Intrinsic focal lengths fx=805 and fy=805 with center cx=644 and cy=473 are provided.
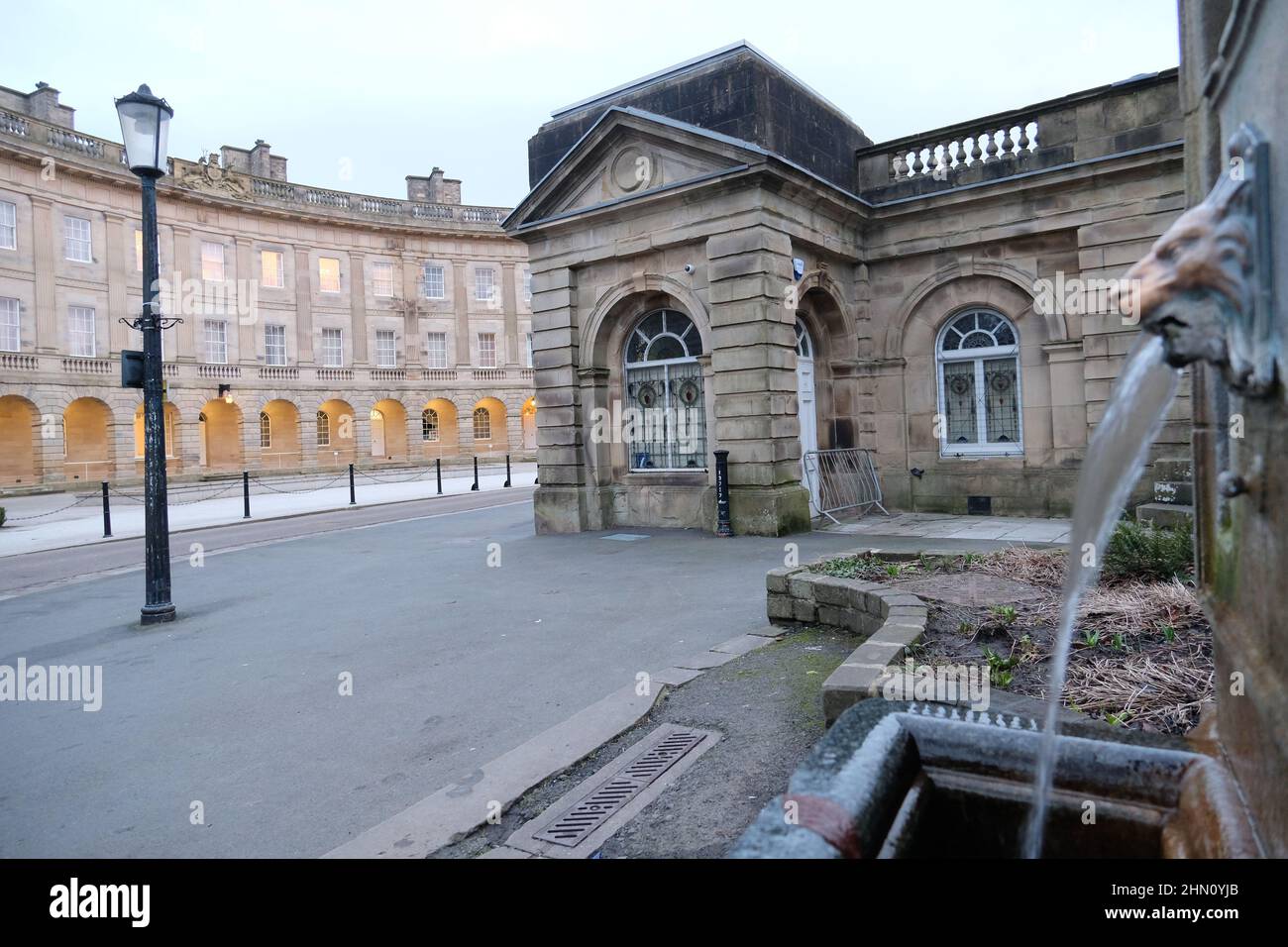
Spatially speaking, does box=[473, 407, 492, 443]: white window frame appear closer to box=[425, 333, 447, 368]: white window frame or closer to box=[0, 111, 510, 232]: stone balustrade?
box=[425, 333, 447, 368]: white window frame

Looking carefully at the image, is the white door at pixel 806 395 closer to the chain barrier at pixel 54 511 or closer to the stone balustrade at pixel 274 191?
the chain barrier at pixel 54 511

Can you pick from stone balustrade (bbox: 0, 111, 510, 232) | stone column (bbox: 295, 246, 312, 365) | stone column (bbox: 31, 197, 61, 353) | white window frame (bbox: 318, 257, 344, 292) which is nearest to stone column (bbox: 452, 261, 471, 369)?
stone balustrade (bbox: 0, 111, 510, 232)

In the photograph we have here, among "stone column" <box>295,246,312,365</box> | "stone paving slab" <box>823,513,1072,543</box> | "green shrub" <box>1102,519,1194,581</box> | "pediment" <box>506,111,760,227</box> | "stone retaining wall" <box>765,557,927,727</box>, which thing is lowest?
"stone retaining wall" <box>765,557,927,727</box>

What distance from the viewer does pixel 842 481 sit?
1369 cm

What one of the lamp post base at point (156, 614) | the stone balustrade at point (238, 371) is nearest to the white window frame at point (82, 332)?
the stone balustrade at point (238, 371)

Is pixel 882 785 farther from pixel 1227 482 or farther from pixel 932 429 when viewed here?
pixel 932 429

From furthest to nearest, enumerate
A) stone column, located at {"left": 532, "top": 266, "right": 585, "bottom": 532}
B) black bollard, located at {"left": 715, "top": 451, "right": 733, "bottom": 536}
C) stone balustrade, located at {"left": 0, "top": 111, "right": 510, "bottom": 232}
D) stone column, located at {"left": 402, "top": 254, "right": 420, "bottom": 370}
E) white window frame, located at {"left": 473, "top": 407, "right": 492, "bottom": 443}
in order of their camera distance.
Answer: white window frame, located at {"left": 473, "top": 407, "right": 492, "bottom": 443} → stone column, located at {"left": 402, "top": 254, "right": 420, "bottom": 370} → stone balustrade, located at {"left": 0, "top": 111, "right": 510, "bottom": 232} → stone column, located at {"left": 532, "top": 266, "right": 585, "bottom": 532} → black bollard, located at {"left": 715, "top": 451, "right": 733, "bottom": 536}

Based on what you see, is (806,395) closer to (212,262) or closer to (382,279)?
(212,262)

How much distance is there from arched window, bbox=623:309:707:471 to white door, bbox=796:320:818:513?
172cm

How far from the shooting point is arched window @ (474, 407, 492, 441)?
1918 inches


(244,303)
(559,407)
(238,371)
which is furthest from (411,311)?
(559,407)

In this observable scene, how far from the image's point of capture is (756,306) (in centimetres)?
1148

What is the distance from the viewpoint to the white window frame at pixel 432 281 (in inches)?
1818

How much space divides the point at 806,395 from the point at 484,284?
37.5 m
